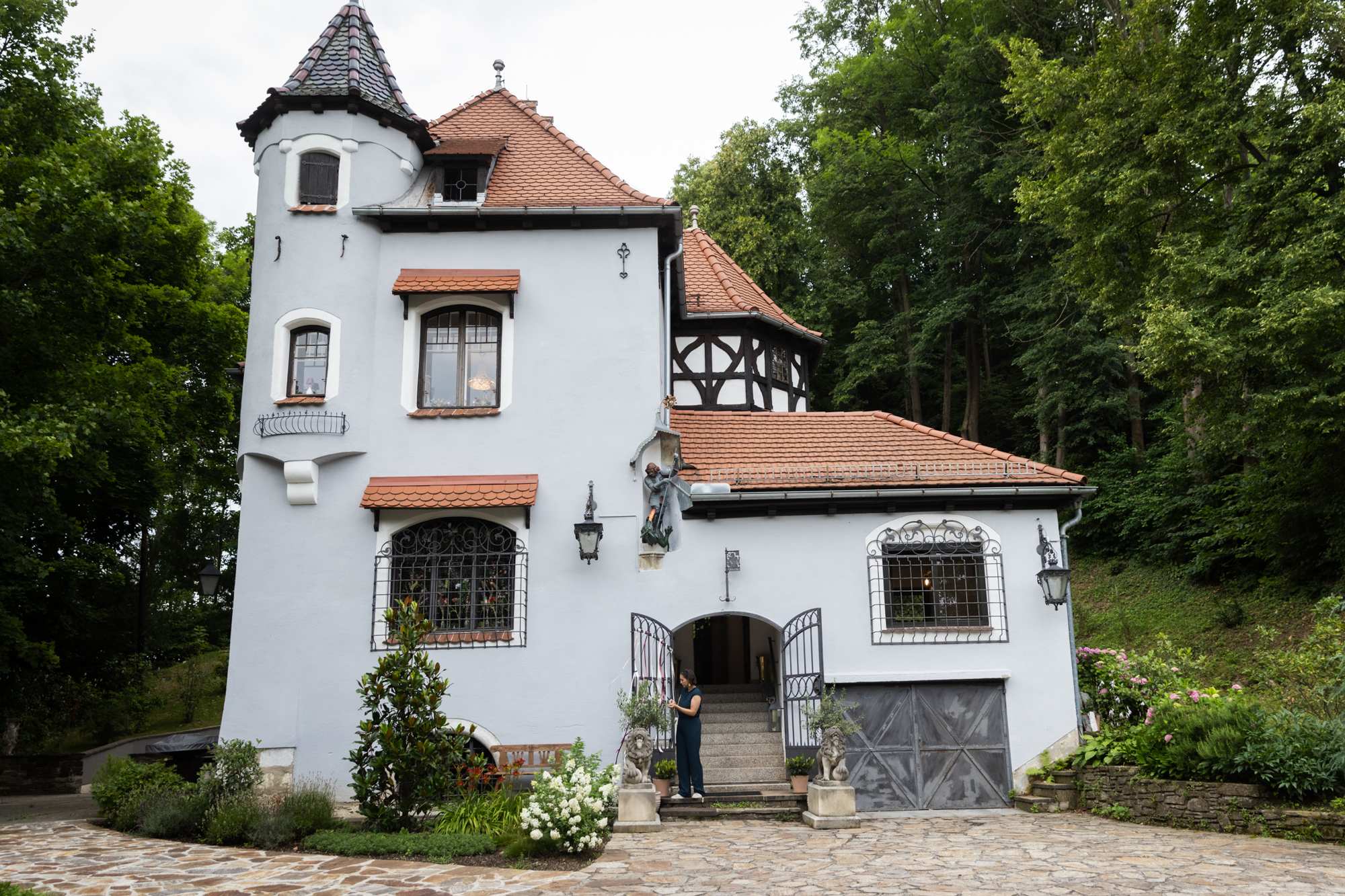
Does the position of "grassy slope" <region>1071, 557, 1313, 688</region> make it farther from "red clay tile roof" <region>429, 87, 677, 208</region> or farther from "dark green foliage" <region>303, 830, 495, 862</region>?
"dark green foliage" <region>303, 830, 495, 862</region>

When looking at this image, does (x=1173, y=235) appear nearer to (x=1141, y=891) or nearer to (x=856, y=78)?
(x=1141, y=891)

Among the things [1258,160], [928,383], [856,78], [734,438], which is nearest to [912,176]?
[856,78]

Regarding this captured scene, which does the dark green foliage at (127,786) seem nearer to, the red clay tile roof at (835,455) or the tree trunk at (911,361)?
the red clay tile roof at (835,455)

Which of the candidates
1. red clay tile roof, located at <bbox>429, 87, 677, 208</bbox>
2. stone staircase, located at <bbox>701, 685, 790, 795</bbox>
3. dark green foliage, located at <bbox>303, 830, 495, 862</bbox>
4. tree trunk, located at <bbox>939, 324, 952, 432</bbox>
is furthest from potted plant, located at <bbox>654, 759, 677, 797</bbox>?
tree trunk, located at <bbox>939, 324, 952, 432</bbox>

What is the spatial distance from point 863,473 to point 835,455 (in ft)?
2.71

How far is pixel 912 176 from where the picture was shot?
2659cm

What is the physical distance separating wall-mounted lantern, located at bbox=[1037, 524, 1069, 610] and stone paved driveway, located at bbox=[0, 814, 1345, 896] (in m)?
2.80

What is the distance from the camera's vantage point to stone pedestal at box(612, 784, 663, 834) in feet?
30.1

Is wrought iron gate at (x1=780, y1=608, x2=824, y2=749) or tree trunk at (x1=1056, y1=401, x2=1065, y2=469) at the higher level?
tree trunk at (x1=1056, y1=401, x2=1065, y2=469)

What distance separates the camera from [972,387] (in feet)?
84.5

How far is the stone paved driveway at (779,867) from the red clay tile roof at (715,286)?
10.0 meters

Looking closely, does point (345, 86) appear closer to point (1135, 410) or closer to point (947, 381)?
point (1135, 410)

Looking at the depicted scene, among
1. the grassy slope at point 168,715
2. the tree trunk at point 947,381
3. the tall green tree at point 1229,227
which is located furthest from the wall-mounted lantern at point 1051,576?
the grassy slope at point 168,715

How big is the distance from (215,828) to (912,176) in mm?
24034
